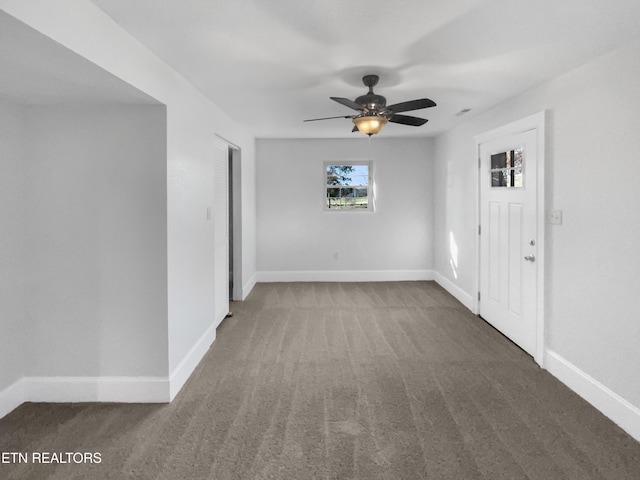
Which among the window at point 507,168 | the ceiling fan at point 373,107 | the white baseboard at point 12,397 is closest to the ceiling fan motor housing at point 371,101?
the ceiling fan at point 373,107

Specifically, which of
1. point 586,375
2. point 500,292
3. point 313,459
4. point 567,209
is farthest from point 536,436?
point 500,292

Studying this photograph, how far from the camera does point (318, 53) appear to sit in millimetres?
2691

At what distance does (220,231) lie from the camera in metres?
4.71

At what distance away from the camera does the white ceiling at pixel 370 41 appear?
2.05 meters

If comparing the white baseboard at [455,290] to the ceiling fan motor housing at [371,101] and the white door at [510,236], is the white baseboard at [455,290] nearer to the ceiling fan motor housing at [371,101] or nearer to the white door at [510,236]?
the white door at [510,236]

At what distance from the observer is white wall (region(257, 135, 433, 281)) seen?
6.84m

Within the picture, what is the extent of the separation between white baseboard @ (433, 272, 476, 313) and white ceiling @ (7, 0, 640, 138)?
98.7 inches

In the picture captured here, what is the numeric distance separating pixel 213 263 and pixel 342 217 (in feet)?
10.5

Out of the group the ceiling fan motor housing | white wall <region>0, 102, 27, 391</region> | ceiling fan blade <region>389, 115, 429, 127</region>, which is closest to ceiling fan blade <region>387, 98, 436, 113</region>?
the ceiling fan motor housing

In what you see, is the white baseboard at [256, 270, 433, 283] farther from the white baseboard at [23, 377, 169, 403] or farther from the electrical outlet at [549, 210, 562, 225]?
the white baseboard at [23, 377, 169, 403]

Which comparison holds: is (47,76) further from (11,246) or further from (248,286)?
(248,286)

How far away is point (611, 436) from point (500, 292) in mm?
1997

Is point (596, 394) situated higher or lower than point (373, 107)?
lower

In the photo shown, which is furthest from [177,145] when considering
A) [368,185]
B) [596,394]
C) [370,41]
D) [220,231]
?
[368,185]
